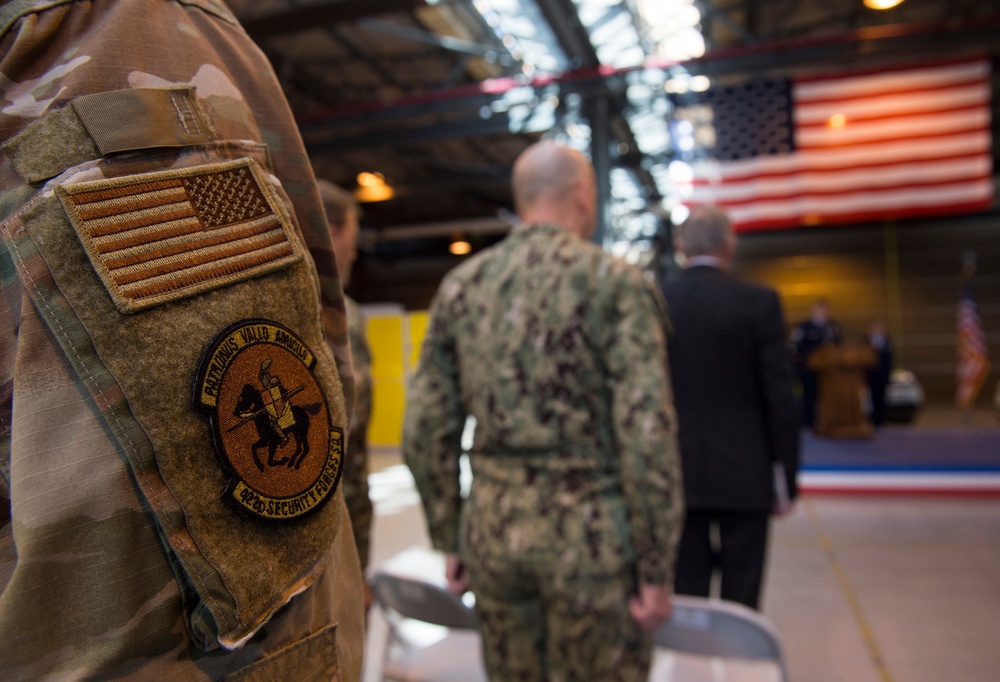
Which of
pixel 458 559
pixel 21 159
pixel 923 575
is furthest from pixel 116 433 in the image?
pixel 923 575

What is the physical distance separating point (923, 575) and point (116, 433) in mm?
4746

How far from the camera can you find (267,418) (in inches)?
21.4

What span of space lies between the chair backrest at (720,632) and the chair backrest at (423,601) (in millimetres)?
468

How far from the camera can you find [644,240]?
15906mm

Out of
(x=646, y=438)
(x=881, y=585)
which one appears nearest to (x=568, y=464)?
(x=646, y=438)

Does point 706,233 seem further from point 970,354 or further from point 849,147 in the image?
point 970,354

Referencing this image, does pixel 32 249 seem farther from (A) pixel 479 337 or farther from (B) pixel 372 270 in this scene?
(B) pixel 372 270

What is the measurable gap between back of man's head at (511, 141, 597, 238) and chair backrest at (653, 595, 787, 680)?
0.87 metres

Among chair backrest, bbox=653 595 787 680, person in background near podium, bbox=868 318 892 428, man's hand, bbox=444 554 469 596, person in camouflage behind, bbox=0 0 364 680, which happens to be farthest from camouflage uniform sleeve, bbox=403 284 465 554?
person in background near podium, bbox=868 318 892 428

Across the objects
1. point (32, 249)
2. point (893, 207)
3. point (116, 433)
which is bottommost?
point (116, 433)

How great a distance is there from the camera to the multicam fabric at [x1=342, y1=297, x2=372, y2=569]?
1756 mm

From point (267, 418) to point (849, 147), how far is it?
21.8 feet

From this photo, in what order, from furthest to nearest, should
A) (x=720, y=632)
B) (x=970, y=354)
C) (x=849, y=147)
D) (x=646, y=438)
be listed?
(x=970, y=354), (x=849, y=147), (x=720, y=632), (x=646, y=438)

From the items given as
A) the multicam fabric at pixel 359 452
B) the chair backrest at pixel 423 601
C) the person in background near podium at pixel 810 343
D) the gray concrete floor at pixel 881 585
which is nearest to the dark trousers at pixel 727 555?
the gray concrete floor at pixel 881 585
